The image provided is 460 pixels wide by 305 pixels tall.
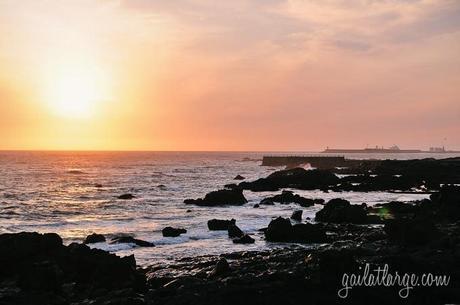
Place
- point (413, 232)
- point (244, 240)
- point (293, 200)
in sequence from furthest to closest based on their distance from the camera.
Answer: point (293, 200) < point (244, 240) < point (413, 232)

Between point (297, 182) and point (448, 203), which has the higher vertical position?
point (448, 203)

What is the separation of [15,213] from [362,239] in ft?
102

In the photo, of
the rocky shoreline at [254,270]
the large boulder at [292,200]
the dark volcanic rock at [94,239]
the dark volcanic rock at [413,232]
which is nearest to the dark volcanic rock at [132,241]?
the rocky shoreline at [254,270]

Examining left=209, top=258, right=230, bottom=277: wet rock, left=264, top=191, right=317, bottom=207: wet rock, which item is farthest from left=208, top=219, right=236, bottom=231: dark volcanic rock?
left=264, top=191, right=317, bottom=207: wet rock

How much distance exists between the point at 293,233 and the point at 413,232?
6.60m

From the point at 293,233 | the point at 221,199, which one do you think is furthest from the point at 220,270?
the point at 221,199

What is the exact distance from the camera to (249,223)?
1319 inches

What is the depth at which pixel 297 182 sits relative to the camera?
2724 inches

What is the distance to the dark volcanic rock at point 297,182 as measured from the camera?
6429 centimetres

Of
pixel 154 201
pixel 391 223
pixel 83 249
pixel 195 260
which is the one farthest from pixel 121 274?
pixel 154 201

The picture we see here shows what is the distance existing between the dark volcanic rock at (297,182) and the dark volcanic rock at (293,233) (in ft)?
121

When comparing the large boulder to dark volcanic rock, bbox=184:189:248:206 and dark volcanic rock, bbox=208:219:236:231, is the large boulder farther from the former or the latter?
dark volcanic rock, bbox=208:219:236:231

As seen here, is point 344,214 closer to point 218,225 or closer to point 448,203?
point 448,203

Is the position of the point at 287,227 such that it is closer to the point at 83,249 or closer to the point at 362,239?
the point at 362,239
